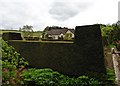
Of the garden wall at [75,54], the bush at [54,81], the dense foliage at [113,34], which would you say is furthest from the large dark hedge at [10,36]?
the dense foliage at [113,34]

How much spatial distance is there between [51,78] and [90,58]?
97.1 inches

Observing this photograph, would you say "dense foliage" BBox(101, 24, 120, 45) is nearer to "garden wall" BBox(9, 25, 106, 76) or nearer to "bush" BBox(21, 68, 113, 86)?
"garden wall" BBox(9, 25, 106, 76)

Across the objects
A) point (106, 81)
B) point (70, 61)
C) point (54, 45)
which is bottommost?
point (106, 81)

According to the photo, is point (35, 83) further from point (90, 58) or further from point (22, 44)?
point (22, 44)

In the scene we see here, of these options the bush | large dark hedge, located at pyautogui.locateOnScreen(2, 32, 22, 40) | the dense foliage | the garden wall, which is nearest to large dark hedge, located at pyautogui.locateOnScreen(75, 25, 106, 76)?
the garden wall

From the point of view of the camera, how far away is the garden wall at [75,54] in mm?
12211

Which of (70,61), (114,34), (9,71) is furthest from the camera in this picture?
(114,34)

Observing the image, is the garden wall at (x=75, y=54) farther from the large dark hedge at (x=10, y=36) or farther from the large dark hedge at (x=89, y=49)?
the large dark hedge at (x=10, y=36)

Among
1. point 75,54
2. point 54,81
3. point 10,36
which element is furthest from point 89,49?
point 10,36

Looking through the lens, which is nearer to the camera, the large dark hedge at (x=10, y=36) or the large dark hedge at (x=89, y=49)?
the large dark hedge at (x=89, y=49)

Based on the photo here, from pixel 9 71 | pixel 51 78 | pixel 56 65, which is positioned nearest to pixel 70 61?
pixel 56 65

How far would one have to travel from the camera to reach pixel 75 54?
13.4 metres

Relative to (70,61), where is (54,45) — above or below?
above

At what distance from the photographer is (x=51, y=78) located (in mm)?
11836
